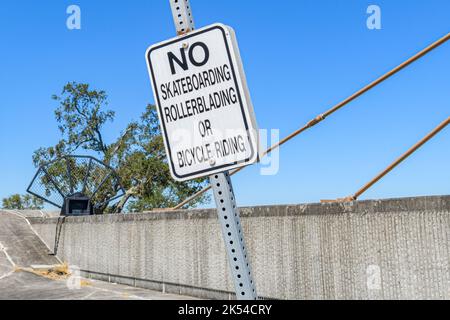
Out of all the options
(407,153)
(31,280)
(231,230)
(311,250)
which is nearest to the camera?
(231,230)

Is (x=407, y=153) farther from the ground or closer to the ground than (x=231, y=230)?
farther from the ground

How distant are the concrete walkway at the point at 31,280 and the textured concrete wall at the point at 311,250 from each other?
0.89 m

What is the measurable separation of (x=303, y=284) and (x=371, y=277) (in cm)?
150

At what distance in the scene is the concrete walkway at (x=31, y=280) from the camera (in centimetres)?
1300

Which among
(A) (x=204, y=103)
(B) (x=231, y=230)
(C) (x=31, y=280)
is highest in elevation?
(A) (x=204, y=103)

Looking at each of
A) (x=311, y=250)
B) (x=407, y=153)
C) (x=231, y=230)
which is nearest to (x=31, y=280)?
(x=311, y=250)

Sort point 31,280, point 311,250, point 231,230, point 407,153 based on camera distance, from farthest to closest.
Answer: point 31,280, point 311,250, point 407,153, point 231,230

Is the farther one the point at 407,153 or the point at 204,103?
the point at 407,153

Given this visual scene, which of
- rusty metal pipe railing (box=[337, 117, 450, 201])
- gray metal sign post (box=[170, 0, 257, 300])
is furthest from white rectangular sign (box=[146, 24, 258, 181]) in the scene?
rusty metal pipe railing (box=[337, 117, 450, 201])

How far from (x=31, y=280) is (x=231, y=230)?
16.1m

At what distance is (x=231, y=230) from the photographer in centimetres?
227

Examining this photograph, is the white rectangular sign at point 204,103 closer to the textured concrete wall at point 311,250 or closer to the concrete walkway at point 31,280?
the textured concrete wall at point 311,250

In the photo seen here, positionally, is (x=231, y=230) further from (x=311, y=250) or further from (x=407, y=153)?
(x=311, y=250)
